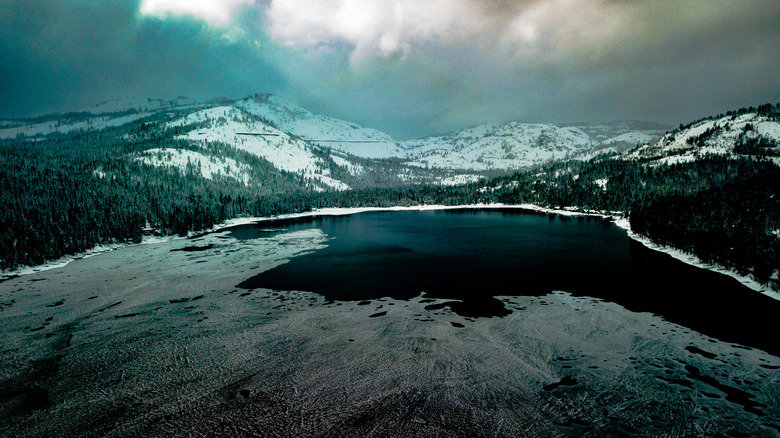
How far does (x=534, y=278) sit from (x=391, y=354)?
3503 centimetres

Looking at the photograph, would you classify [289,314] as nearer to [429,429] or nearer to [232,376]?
[232,376]

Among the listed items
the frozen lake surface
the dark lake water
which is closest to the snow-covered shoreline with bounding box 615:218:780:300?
the dark lake water

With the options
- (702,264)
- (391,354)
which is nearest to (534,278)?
(391,354)

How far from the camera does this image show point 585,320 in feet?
121

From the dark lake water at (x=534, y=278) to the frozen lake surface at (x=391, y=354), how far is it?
0.49 m

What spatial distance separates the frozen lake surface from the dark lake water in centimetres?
49

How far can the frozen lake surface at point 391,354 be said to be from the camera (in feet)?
69.4

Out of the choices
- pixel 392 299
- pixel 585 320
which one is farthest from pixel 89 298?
pixel 585 320

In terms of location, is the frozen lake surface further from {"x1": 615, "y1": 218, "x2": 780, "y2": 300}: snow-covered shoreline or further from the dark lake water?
{"x1": 615, "y1": 218, "x2": 780, "y2": 300}: snow-covered shoreline

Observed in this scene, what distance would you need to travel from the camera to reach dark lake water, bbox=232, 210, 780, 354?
39819mm

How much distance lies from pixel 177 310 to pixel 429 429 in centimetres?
3639

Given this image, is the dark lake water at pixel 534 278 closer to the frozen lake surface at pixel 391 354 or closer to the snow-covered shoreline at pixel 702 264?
the frozen lake surface at pixel 391 354

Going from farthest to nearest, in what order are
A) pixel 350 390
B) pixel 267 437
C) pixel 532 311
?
pixel 532 311, pixel 350 390, pixel 267 437

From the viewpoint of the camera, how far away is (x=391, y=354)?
96.9 ft
